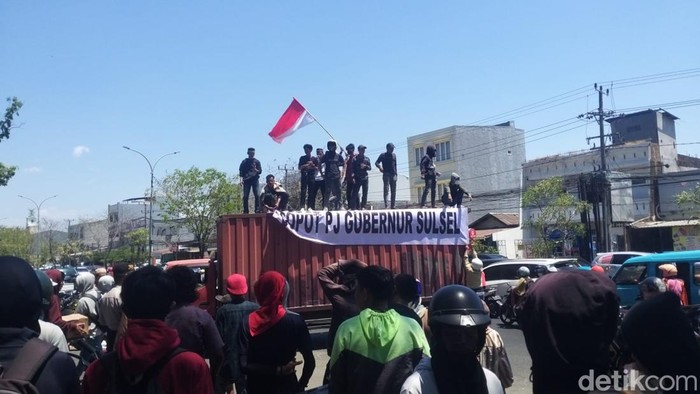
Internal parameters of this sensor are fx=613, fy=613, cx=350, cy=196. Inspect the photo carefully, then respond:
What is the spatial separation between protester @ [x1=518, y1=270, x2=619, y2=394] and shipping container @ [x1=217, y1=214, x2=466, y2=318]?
839 cm

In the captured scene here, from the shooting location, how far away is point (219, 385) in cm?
481

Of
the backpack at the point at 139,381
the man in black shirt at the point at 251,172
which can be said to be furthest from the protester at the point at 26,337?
the man in black shirt at the point at 251,172

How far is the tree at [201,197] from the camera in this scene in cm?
3597

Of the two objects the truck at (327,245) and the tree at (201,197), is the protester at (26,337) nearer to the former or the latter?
the truck at (327,245)

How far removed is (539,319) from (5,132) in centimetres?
1867

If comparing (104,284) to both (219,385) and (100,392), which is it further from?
(100,392)

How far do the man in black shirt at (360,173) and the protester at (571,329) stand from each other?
9.75 metres

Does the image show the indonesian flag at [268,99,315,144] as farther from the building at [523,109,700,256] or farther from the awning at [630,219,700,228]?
the awning at [630,219,700,228]

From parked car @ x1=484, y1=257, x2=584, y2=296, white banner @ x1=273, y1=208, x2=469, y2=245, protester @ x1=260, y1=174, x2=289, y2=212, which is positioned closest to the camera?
white banner @ x1=273, y1=208, x2=469, y2=245

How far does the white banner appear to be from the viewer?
10867 millimetres

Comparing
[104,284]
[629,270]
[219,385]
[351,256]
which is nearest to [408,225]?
[351,256]

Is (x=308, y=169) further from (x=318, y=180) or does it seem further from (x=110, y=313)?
(x=110, y=313)

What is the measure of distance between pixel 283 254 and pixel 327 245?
80cm

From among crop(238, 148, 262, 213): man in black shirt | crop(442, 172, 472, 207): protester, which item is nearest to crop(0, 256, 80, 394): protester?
crop(238, 148, 262, 213): man in black shirt
